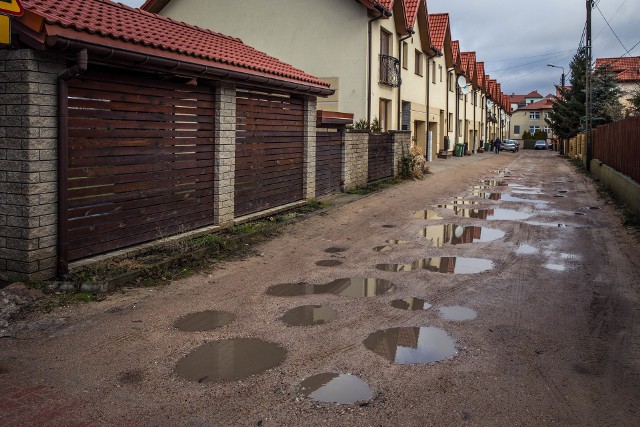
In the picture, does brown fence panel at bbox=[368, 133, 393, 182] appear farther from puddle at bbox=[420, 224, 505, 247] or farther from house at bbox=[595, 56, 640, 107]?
house at bbox=[595, 56, 640, 107]

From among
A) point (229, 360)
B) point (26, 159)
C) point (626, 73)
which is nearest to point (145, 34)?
point (26, 159)

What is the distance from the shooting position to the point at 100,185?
7234mm

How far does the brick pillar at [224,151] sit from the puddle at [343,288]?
3.26m

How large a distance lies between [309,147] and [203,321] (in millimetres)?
8209

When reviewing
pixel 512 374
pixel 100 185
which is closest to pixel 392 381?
pixel 512 374

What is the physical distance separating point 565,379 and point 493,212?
375 inches

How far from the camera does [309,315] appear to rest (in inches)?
224

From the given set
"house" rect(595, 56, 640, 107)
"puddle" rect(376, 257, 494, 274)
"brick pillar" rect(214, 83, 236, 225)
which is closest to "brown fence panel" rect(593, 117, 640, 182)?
"puddle" rect(376, 257, 494, 274)

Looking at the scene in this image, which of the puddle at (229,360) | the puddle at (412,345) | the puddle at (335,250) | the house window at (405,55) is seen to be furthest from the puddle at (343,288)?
the house window at (405,55)

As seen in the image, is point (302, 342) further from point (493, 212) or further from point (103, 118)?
point (493, 212)

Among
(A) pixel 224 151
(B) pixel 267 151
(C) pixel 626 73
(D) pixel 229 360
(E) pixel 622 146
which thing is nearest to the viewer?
(D) pixel 229 360

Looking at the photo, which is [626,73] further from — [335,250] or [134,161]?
[134,161]

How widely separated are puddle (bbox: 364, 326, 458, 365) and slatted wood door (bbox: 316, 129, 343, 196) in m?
9.34

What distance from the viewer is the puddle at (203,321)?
5316 mm
